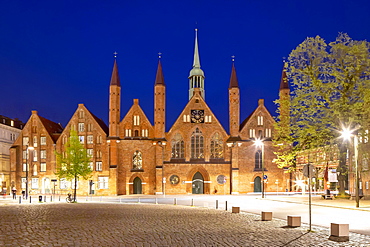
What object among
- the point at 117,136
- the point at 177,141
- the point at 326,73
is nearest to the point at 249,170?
the point at 177,141

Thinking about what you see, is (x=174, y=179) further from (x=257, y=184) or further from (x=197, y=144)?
(x=257, y=184)

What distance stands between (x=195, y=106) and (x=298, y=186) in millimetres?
25488

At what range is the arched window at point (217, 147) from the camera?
2827 inches

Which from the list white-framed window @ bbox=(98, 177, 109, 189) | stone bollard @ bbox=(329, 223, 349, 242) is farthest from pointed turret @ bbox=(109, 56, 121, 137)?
stone bollard @ bbox=(329, 223, 349, 242)

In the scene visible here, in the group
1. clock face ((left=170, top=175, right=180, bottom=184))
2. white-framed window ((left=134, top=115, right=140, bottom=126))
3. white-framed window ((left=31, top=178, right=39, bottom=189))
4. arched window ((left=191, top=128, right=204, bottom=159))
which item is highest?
white-framed window ((left=134, top=115, right=140, bottom=126))

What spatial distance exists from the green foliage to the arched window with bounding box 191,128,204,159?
28.1 m

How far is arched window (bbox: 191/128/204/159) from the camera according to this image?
2835 inches

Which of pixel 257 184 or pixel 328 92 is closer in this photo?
pixel 328 92

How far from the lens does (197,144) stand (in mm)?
72188

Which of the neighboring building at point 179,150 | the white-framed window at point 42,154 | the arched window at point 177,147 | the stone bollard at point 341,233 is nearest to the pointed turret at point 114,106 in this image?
the neighboring building at point 179,150

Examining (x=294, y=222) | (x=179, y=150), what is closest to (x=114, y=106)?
(x=179, y=150)

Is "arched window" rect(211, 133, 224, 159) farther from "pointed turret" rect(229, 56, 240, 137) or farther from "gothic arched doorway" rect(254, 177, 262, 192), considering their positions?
"gothic arched doorway" rect(254, 177, 262, 192)

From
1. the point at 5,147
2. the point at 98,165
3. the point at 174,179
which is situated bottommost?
the point at 174,179

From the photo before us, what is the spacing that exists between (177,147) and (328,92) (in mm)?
33730
